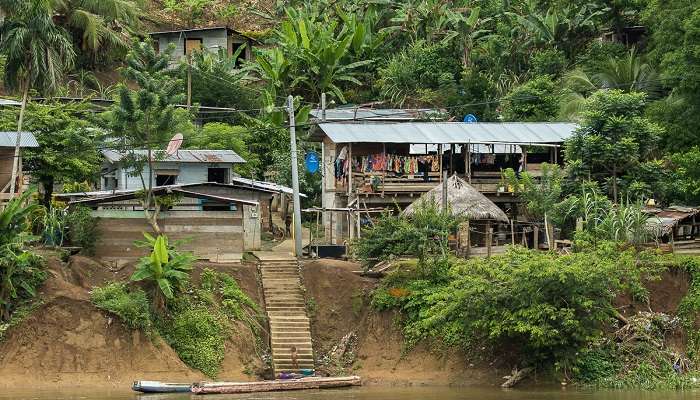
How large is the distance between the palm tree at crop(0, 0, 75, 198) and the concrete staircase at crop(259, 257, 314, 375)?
288 inches

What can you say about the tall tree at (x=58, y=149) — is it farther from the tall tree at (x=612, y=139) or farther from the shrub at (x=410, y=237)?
the tall tree at (x=612, y=139)

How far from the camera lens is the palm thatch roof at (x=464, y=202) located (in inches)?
1394

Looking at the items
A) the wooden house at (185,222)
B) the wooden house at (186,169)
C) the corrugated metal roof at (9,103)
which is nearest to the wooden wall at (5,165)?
the wooden house at (185,222)

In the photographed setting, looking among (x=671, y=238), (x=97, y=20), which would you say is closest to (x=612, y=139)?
(x=671, y=238)

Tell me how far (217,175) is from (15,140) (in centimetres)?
679

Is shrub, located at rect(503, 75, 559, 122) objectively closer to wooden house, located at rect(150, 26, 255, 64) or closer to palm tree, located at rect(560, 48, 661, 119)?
palm tree, located at rect(560, 48, 661, 119)

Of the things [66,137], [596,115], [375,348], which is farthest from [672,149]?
[66,137]

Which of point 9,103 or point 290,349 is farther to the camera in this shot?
point 9,103

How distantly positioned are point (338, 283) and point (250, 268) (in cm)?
234

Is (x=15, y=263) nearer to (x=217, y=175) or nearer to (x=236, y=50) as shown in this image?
(x=217, y=175)

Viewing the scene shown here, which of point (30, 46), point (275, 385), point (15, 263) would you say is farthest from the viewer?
point (30, 46)

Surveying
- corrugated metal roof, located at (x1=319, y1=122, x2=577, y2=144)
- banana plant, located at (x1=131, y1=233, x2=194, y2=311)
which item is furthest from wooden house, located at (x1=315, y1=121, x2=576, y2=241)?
banana plant, located at (x1=131, y1=233, x2=194, y2=311)

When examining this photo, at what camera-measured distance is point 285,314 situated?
32062 mm

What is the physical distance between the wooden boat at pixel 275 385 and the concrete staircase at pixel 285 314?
4.67 feet
